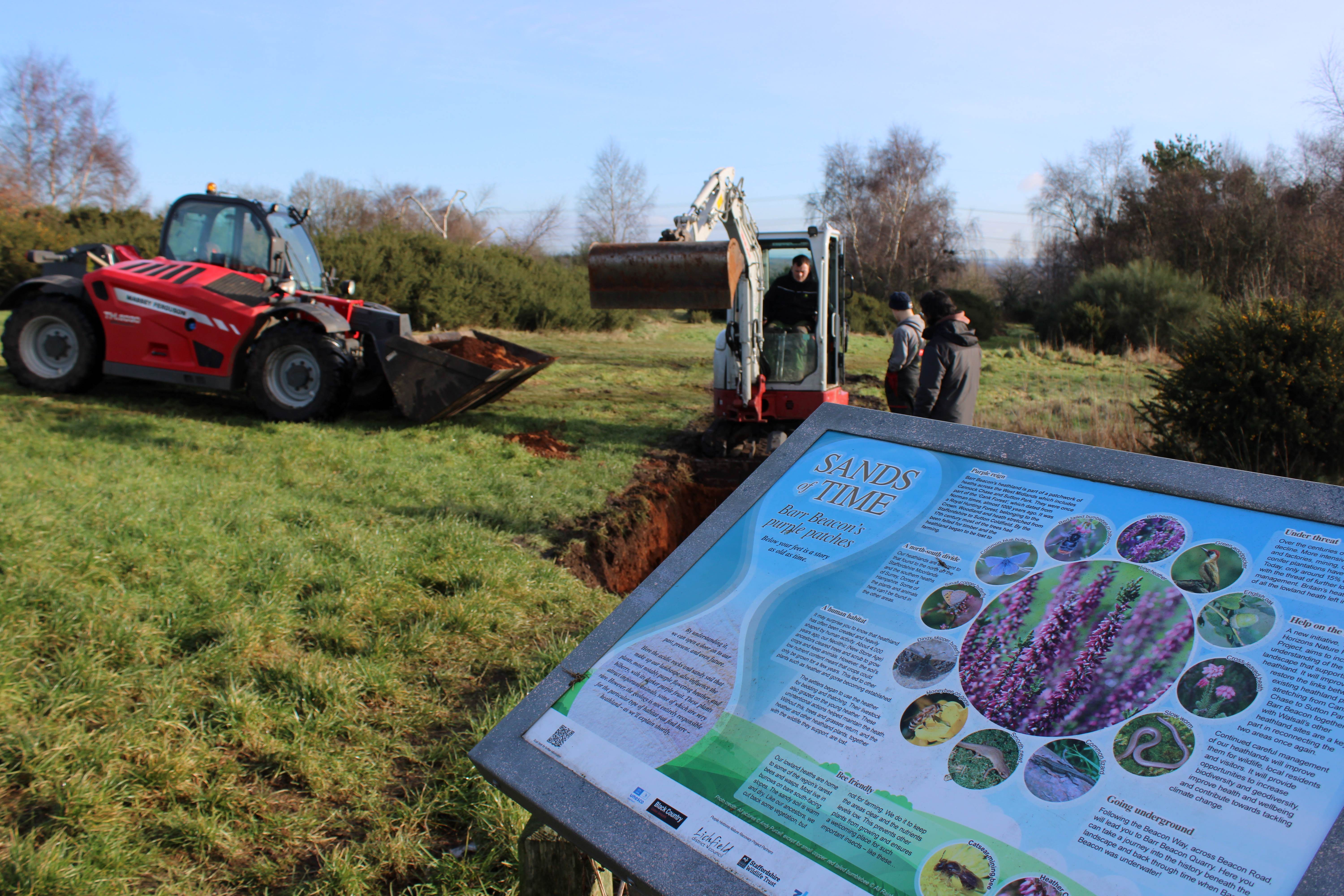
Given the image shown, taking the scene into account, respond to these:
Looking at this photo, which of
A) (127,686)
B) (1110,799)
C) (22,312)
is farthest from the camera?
(22,312)

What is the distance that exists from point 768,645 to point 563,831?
1.81 ft

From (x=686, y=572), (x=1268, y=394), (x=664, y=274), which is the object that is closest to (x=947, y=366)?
(x=664, y=274)

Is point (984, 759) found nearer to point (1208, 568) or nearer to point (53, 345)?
point (1208, 568)

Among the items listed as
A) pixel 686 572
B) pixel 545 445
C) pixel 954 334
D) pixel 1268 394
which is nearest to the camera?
pixel 686 572

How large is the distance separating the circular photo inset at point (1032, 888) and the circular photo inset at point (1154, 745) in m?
0.22

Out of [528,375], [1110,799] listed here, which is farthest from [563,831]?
[528,375]

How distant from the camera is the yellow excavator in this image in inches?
299

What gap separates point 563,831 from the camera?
152cm

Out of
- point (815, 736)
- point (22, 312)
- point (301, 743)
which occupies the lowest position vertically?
point (301, 743)

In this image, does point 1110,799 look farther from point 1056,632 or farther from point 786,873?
point 786,873

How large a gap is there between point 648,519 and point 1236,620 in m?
5.56

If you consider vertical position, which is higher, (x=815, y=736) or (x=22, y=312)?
(x=22, y=312)

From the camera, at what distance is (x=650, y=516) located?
6.88 metres

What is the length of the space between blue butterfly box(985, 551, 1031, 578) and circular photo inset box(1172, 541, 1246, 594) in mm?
261
